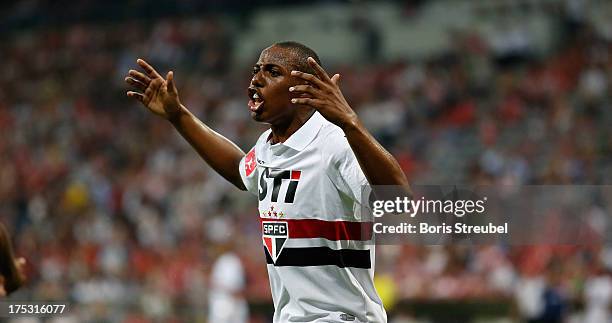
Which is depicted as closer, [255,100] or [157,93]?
[255,100]

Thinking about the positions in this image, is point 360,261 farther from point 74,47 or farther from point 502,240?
point 74,47

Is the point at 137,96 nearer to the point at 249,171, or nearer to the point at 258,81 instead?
the point at 249,171

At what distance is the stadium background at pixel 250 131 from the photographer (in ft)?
36.6

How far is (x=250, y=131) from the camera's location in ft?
55.3

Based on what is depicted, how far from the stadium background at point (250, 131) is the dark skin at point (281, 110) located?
3134 millimetres

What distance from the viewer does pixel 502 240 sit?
19.0 ft

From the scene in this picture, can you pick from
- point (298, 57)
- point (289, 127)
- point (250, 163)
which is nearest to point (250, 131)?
point (250, 163)

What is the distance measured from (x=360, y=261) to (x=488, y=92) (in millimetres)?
11627

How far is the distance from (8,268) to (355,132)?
242 centimetres

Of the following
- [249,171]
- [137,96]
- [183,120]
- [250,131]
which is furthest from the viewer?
[250,131]

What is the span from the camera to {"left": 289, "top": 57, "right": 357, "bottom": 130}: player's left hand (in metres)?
4.07

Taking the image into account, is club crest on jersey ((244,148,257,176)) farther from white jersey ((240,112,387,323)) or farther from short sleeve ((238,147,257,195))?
white jersey ((240,112,387,323))

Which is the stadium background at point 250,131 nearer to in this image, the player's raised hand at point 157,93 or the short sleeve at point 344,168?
the player's raised hand at point 157,93

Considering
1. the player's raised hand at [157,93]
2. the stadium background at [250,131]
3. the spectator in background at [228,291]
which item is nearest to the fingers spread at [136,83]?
the player's raised hand at [157,93]
